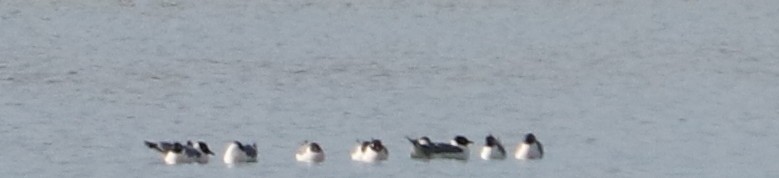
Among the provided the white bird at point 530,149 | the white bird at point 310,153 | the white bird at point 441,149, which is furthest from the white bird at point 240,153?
the white bird at point 530,149

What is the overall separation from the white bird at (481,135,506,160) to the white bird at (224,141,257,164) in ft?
7.10

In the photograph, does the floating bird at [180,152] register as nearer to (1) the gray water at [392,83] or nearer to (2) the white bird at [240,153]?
(1) the gray water at [392,83]

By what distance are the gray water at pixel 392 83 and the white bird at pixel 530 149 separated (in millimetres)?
164

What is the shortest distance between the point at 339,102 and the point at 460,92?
1.73 m

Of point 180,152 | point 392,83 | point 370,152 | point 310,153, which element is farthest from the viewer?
point 392,83

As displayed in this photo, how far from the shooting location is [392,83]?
117 ft

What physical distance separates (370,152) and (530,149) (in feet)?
5.09

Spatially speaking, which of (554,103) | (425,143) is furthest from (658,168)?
(554,103)

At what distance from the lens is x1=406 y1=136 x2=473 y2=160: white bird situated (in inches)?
1123

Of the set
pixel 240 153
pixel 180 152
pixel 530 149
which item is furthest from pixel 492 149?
pixel 180 152

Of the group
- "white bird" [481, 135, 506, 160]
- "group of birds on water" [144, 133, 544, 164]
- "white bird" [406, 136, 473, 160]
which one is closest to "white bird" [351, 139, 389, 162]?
"group of birds on water" [144, 133, 544, 164]

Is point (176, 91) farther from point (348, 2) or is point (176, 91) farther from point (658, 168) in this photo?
point (348, 2)

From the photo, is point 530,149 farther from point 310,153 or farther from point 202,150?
point 202,150

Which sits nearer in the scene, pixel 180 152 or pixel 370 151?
pixel 370 151
